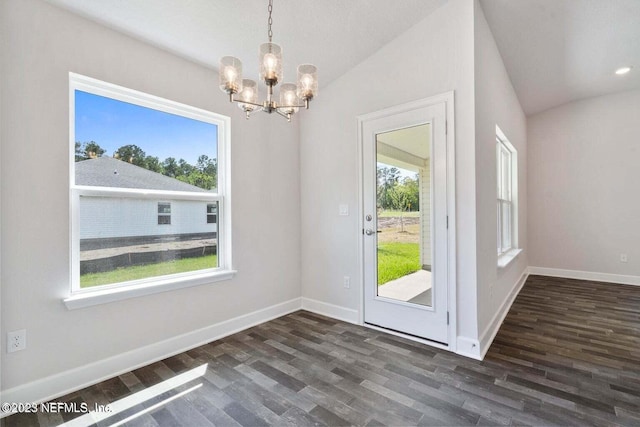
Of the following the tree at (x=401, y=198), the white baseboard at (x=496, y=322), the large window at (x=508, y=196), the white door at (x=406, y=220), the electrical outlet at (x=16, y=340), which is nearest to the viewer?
the electrical outlet at (x=16, y=340)

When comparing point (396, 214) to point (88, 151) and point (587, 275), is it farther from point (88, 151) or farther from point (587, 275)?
point (587, 275)

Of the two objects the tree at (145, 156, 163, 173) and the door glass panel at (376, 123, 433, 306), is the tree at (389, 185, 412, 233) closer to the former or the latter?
the door glass panel at (376, 123, 433, 306)

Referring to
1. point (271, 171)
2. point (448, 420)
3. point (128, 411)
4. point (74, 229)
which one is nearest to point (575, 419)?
point (448, 420)

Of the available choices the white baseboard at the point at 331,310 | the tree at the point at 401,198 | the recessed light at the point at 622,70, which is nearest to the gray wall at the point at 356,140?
the white baseboard at the point at 331,310

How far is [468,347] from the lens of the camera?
2471 millimetres

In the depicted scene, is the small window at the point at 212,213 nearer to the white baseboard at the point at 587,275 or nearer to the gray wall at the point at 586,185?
the gray wall at the point at 586,185

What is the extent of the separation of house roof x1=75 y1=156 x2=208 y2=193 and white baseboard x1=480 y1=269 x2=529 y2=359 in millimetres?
3026

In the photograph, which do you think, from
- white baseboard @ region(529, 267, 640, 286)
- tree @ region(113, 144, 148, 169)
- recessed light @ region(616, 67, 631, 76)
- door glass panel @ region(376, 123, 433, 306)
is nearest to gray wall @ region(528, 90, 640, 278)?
white baseboard @ region(529, 267, 640, 286)

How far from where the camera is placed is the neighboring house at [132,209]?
2.24m

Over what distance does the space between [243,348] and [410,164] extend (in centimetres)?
230

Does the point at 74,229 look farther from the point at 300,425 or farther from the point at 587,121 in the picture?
the point at 587,121

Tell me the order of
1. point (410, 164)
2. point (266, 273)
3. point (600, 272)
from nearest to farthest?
point (410, 164) → point (266, 273) → point (600, 272)

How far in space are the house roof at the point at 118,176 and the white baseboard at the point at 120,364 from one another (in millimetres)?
1318

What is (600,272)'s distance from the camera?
5039mm
